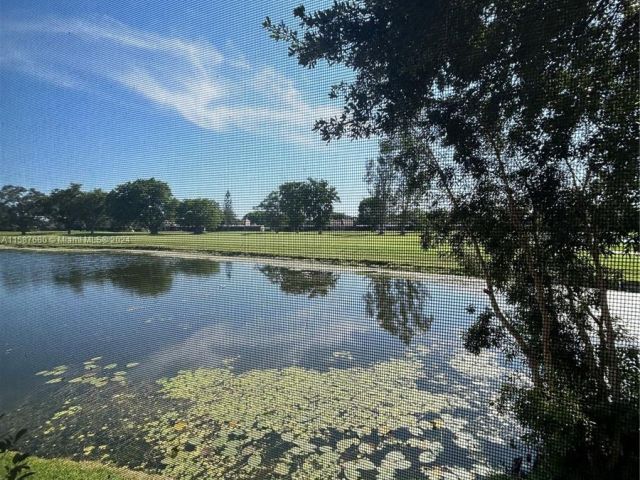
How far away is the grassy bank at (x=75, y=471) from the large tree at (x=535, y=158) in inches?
75.5

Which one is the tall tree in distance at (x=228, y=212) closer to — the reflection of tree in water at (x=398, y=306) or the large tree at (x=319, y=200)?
the large tree at (x=319, y=200)

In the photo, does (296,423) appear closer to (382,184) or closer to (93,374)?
(382,184)

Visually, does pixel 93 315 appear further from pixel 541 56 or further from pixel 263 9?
pixel 541 56

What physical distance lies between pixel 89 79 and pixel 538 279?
2.67 meters

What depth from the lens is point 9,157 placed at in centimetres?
216

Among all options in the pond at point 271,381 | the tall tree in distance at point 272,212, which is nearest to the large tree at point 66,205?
the pond at point 271,381

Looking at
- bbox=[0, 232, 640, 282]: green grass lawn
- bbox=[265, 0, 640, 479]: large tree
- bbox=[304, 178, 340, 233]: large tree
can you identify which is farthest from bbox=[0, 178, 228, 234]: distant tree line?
bbox=[265, 0, 640, 479]: large tree

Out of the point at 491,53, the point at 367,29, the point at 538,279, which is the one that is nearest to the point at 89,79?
the point at 367,29

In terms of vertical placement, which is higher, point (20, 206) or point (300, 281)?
point (20, 206)

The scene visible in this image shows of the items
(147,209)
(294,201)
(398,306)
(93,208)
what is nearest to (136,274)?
(93,208)

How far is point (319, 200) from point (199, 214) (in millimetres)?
944

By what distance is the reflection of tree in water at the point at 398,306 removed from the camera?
277 centimetres

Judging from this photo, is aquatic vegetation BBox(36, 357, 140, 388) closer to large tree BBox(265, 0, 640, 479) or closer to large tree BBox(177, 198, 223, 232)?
large tree BBox(177, 198, 223, 232)

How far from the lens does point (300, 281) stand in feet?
12.3
